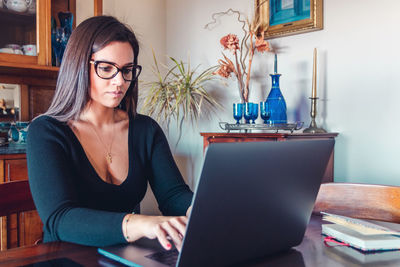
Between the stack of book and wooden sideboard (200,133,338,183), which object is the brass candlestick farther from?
the stack of book

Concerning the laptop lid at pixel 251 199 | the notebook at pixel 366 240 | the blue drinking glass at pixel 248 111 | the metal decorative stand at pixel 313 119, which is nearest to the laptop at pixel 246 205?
the laptop lid at pixel 251 199

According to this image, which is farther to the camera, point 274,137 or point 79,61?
point 274,137

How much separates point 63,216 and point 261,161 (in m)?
0.52

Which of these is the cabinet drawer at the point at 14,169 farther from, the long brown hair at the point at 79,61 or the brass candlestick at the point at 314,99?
the brass candlestick at the point at 314,99

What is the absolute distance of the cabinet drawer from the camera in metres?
2.12

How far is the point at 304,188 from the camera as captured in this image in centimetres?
75

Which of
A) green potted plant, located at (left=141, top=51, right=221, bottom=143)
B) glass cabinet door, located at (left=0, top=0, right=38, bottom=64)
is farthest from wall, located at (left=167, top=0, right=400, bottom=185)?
glass cabinet door, located at (left=0, top=0, right=38, bottom=64)

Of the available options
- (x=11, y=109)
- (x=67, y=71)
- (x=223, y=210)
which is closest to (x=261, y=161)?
(x=223, y=210)

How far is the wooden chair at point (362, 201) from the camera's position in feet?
4.11

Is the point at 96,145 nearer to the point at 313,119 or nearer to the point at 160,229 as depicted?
the point at 160,229

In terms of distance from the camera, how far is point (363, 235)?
0.84 metres

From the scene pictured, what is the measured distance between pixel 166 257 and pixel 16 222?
5.60 ft

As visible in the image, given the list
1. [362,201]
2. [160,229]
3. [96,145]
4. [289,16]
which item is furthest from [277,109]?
[160,229]

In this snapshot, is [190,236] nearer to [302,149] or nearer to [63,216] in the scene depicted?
[302,149]
